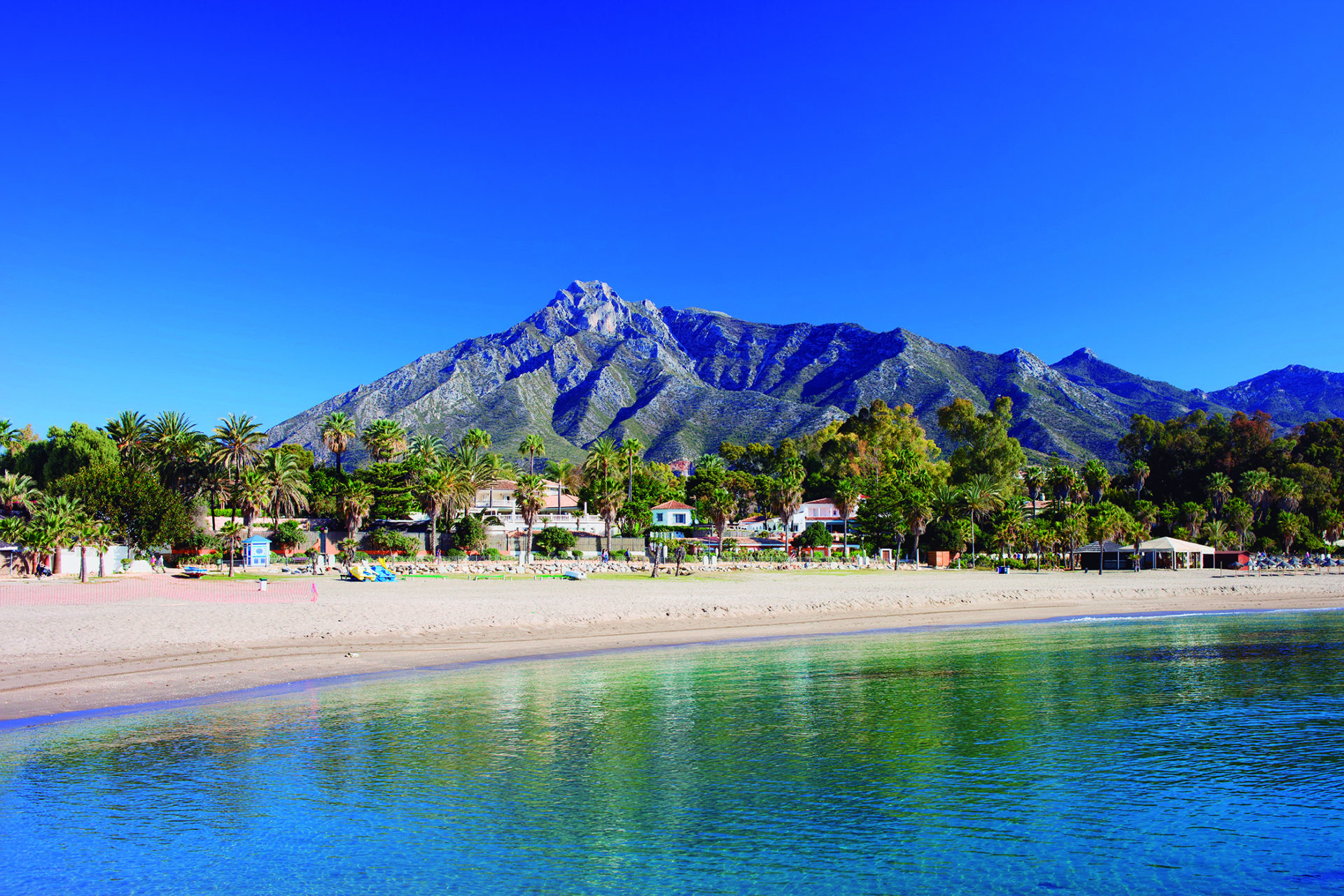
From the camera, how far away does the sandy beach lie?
1788cm

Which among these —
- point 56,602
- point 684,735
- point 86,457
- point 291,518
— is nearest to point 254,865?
point 684,735

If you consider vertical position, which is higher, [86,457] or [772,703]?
[86,457]

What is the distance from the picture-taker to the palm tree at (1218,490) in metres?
91.1

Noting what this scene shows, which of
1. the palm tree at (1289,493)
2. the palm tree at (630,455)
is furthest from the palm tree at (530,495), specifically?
the palm tree at (1289,493)

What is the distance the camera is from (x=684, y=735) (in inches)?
561

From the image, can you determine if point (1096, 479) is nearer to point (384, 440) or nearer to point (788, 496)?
point (788, 496)

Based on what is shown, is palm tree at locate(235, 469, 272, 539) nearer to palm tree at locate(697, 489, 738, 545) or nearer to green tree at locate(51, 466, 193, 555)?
green tree at locate(51, 466, 193, 555)

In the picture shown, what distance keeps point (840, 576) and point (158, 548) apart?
43.4 metres

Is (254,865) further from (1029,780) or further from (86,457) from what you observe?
(86,457)

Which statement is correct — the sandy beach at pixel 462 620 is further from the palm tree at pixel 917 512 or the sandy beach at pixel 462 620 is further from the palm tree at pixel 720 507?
the palm tree at pixel 720 507

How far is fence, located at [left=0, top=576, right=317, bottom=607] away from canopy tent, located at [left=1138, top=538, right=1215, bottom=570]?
2536 inches

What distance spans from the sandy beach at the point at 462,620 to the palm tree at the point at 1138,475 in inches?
2018

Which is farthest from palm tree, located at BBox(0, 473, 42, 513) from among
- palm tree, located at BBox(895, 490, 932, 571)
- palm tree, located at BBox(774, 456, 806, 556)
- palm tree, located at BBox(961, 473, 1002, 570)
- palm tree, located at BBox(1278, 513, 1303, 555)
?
palm tree, located at BBox(1278, 513, 1303, 555)

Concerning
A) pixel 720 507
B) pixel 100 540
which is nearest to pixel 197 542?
pixel 100 540
